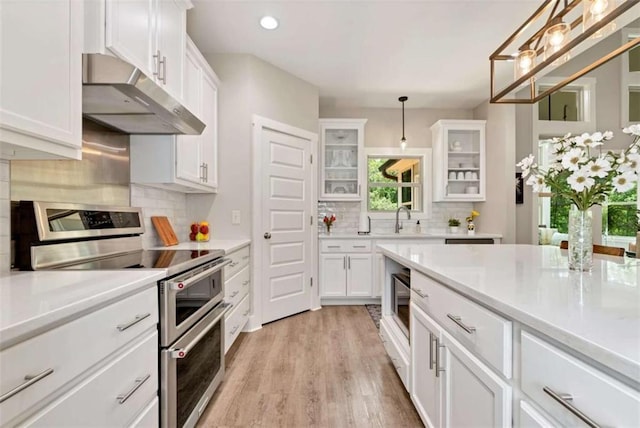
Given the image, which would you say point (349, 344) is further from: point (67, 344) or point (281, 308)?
point (67, 344)

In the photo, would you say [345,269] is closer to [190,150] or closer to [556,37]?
[190,150]

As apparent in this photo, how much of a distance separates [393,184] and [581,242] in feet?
11.5

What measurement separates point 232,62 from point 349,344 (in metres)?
2.96

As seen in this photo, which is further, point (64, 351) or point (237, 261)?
point (237, 261)

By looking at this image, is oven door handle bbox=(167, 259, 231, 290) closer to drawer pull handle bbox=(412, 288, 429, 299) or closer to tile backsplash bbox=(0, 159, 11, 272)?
tile backsplash bbox=(0, 159, 11, 272)

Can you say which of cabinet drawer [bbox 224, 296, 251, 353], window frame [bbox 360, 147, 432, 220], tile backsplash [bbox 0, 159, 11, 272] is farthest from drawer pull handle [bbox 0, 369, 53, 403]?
window frame [bbox 360, 147, 432, 220]

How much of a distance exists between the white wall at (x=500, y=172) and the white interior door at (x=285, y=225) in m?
2.45

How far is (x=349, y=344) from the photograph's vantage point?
2727mm

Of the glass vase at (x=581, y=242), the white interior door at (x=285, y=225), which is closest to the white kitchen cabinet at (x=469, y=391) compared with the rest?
the glass vase at (x=581, y=242)

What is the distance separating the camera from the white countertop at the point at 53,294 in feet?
2.19

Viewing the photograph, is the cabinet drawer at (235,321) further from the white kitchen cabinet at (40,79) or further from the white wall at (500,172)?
the white wall at (500,172)

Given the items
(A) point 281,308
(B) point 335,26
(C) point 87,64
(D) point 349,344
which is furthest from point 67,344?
(B) point 335,26

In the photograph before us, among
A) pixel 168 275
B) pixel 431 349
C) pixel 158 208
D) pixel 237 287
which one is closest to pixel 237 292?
pixel 237 287

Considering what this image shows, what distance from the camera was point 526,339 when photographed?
77cm
